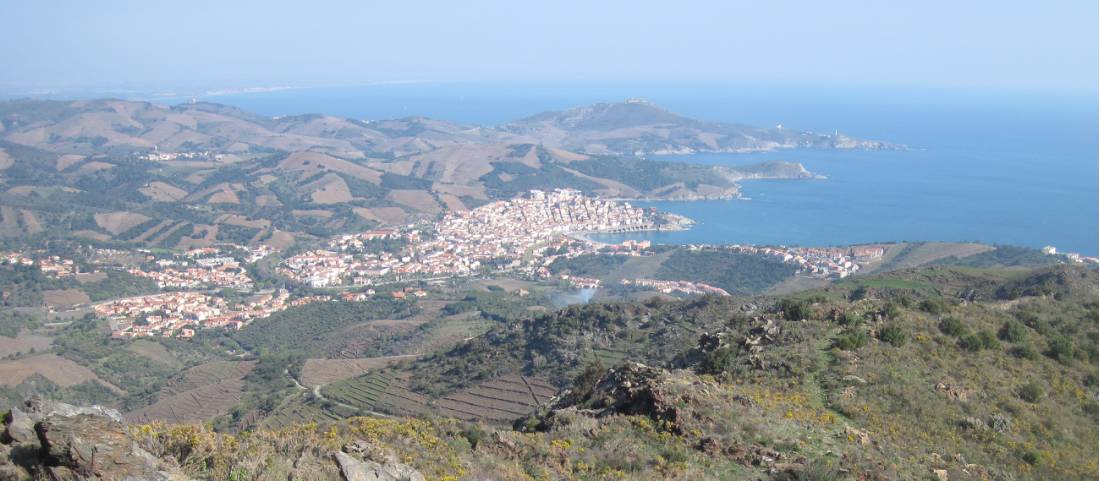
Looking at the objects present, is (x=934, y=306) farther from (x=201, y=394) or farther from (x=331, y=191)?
(x=331, y=191)

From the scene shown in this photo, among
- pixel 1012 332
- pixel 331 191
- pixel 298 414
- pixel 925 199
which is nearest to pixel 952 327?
pixel 1012 332

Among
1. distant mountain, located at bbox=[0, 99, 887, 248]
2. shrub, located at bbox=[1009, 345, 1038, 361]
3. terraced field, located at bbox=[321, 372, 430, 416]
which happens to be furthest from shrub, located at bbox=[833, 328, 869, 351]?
distant mountain, located at bbox=[0, 99, 887, 248]

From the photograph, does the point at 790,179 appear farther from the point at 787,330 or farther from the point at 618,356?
the point at 787,330

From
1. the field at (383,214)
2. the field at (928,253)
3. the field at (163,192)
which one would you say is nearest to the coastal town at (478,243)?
the field at (383,214)

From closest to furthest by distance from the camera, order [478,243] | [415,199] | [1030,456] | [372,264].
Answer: [1030,456] < [372,264] < [478,243] < [415,199]

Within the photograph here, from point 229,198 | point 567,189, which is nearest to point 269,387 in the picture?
point 229,198

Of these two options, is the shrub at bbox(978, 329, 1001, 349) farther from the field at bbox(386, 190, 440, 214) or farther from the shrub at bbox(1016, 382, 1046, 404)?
the field at bbox(386, 190, 440, 214)

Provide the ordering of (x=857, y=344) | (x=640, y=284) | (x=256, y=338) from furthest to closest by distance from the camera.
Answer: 1. (x=640, y=284)
2. (x=256, y=338)
3. (x=857, y=344)
